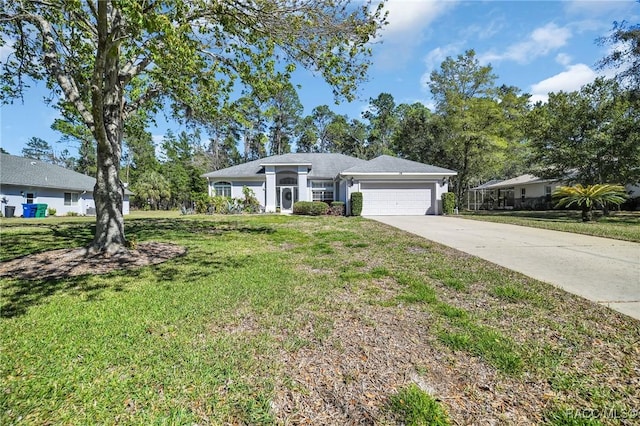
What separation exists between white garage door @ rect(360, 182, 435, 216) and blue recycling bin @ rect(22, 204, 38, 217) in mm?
23257

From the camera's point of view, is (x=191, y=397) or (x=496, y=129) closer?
(x=191, y=397)

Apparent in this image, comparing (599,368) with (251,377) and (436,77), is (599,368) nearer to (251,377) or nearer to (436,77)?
(251,377)

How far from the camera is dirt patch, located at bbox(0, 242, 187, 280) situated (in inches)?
205

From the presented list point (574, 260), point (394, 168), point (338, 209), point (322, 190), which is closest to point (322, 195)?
point (322, 190)

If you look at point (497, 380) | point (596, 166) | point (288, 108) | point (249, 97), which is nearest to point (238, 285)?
point (497, 380)

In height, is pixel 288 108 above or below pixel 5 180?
above

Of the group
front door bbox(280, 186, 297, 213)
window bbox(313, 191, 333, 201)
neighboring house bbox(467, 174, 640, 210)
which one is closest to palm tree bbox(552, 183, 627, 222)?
neighboring house bbox(467, 174, 640, 210)

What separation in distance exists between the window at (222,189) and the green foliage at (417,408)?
2304 cm

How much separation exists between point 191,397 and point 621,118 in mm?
23405

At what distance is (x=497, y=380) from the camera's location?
2.25 meters

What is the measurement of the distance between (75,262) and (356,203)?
14.8 m

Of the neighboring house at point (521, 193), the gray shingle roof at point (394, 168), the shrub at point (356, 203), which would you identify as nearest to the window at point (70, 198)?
the gray shingle roof at point (394, 168)

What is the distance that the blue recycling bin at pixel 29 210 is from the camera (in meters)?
21.2

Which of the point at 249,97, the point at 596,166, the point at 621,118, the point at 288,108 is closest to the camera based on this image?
the point at 249,97
